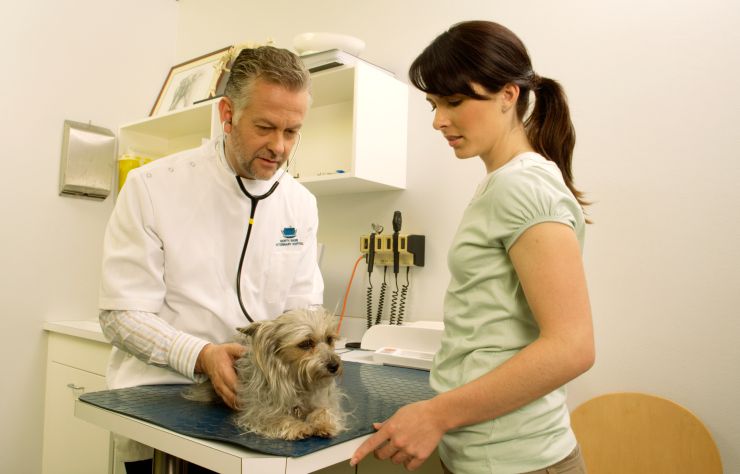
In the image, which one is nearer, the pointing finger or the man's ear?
the pointing finger

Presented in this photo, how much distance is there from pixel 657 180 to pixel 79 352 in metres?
2.61

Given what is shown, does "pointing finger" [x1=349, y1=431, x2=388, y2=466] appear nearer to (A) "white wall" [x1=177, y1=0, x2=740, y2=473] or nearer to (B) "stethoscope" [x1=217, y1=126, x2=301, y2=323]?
(B) "stethoscope" [x1=217, y1=126, x2=301, y2=323]

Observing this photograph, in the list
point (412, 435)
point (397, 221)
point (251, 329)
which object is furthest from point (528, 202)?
point (397, 221)

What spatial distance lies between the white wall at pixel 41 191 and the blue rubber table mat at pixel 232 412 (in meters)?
1.91

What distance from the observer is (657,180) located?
5.63 ft

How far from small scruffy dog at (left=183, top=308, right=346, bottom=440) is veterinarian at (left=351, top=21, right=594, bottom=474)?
214 mm

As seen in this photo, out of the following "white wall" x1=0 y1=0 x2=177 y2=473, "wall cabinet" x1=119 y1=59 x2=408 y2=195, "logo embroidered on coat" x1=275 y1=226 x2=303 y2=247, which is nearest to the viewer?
"logo embroidered on coat" x1=275 y1=226 x2=303 y2=247

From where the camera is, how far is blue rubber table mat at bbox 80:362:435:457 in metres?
0.99

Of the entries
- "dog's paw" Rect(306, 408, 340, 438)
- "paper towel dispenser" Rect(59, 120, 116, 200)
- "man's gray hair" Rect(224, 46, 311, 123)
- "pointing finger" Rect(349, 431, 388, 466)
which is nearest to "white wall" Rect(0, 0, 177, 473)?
"paper towel dispenser" Rect(59, 120, 116, 200)

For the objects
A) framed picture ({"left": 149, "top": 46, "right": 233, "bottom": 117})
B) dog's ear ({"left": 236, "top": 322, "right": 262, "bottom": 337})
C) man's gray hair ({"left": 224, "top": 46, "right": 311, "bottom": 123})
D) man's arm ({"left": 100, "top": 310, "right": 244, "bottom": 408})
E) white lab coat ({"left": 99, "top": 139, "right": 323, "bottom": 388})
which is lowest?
man's arm ({"left": 100, "top": 310, "right": 244, "bottom": 408})

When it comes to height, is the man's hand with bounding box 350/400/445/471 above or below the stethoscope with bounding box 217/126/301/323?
below

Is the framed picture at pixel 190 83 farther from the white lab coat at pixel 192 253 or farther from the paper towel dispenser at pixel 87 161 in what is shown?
the white lab coat at pixel 192 253

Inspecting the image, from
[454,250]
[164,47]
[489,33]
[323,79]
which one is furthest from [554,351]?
[164,47]

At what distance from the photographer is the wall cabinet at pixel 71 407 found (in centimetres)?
246
